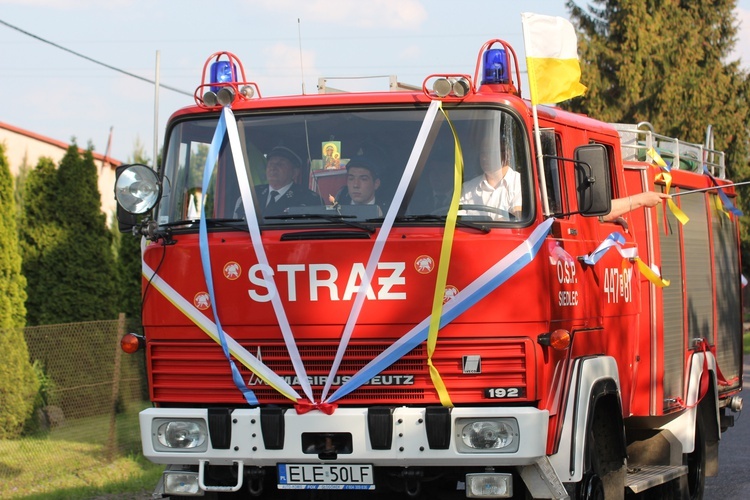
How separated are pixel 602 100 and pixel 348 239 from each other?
26683 millimetres

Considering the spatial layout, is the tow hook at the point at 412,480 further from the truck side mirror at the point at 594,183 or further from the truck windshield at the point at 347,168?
the truck side mirror at the point at 594,183

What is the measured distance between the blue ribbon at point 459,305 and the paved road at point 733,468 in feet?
16.7

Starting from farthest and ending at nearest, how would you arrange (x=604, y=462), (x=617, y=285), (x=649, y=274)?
(x=649, y=274), (x=617, y=285), (x=604, y=462)

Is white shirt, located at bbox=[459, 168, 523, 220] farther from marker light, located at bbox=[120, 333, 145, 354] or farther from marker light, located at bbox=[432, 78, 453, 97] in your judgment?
marker light, located at bbox=[120, 333, 145, 354]

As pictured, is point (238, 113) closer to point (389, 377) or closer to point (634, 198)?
point (389, 377)

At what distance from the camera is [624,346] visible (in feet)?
25.2

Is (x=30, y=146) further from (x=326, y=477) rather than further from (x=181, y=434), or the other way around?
(x=326, y=477)

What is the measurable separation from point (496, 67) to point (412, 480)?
95.1 inches

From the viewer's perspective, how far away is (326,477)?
6070 millimetres

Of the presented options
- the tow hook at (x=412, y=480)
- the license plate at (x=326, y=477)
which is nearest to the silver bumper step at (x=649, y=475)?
the tow hook at (x=412, y=480)

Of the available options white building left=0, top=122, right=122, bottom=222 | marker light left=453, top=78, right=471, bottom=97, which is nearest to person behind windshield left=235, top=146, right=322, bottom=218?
marker light left=453, top=78, right=471, bottom=97

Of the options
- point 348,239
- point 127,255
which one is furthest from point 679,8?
point 348,239

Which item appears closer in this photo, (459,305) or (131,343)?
(459,305)

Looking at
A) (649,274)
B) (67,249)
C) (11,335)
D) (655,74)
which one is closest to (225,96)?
(649,274)
